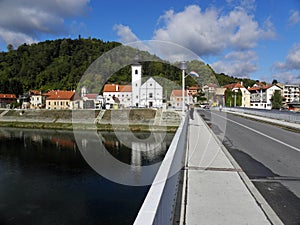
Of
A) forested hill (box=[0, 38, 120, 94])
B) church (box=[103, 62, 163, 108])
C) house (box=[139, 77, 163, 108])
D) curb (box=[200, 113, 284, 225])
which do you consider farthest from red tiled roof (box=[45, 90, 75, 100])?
curb (box=[200, 113, 284, 225])

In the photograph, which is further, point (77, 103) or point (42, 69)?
point (42, 69)

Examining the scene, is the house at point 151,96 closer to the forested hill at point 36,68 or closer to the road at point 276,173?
the road at point 276,173

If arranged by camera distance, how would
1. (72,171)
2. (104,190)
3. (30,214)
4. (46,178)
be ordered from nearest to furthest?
(30,214), (104,190), (46,178), (72,171)

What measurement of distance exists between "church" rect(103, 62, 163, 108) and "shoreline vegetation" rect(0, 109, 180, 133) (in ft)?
14.4

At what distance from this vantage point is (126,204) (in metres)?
14.2

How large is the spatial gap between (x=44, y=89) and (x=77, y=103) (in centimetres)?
4686

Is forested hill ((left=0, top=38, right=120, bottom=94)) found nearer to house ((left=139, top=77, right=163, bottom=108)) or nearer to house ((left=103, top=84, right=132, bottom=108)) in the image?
house ((left=103, top=84, right=132, bottom=108))

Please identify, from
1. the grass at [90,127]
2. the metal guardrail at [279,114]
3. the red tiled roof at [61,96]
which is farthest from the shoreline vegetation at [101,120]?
the red tiled roof at [61,96]

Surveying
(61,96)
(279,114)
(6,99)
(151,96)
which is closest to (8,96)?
(6,99)

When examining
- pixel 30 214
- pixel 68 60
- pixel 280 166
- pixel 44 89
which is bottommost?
pixel 30 214

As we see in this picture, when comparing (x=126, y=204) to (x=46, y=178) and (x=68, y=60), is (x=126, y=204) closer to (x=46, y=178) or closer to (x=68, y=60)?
(x=46, y=178)

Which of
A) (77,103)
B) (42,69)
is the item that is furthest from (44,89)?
(77,103)

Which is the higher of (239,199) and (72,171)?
(239,199)

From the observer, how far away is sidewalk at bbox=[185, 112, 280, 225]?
13.3 ft
